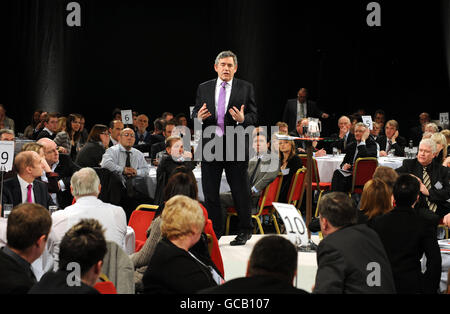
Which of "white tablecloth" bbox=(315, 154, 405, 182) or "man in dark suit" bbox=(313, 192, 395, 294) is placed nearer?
"man in dark suit" bbox=(313, 192, 395, 294)

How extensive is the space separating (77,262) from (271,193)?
4380 mm

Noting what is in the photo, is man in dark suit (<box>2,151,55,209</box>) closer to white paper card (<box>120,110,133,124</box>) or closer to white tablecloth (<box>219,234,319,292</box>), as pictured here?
white tablecloth (<box>219,234,319,292</box>)

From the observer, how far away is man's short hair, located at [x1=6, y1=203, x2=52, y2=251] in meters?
2.88

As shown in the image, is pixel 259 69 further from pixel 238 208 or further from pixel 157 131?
pixel 238 208

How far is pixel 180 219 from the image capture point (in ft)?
10.5

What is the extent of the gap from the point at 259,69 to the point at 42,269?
889 cm

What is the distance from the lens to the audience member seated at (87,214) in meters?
3.82

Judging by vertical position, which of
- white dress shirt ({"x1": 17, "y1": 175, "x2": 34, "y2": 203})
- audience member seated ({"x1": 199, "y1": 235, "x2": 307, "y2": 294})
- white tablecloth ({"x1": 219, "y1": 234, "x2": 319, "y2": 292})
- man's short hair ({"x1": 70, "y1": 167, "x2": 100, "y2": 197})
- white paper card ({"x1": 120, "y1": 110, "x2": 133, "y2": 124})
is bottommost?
white tablecloth ({"x1": 219, "y1": 234, "x2": 319, "y2": 292})

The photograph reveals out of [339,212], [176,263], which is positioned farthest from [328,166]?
[176,263]

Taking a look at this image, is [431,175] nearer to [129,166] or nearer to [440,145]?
[440,145]

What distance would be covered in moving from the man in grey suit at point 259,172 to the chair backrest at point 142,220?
63.0 inches

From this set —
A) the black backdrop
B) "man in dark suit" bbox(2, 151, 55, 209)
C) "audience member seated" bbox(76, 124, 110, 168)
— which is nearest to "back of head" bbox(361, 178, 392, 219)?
"man in dark suit" bbox(2, 151, 55, 209)

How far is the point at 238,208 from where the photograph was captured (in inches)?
231
